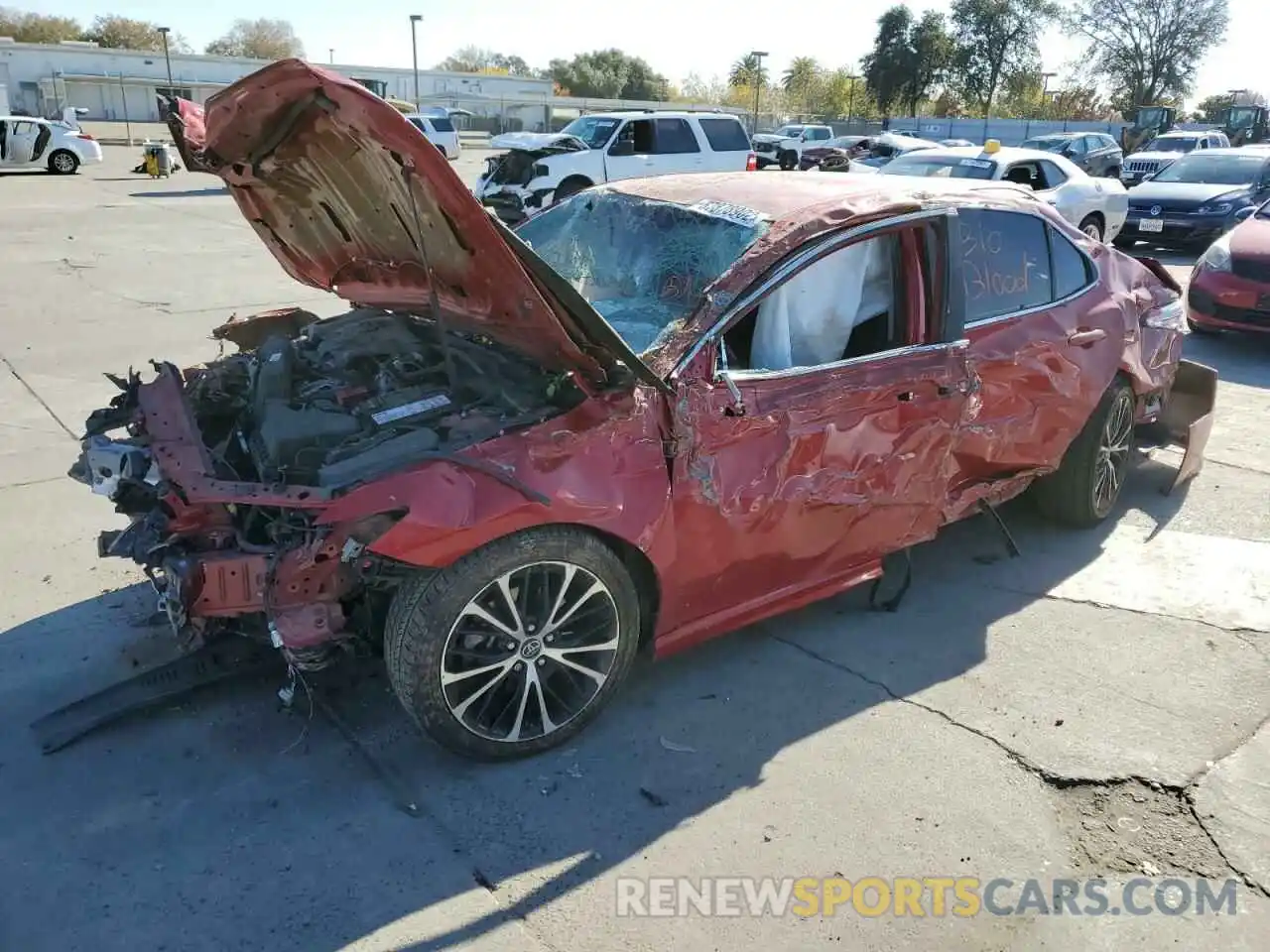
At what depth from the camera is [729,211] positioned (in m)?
3.76

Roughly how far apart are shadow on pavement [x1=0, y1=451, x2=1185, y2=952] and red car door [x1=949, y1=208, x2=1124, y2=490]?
2.95 ft

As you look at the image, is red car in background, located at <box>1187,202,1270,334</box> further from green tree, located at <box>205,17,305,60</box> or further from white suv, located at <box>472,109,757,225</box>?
green tree, located at <box>205,17,305,60</box>

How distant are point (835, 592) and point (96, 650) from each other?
2.92 metres

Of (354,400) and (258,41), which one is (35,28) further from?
(354,400)

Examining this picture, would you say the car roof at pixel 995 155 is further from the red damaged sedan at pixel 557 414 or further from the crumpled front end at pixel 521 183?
the red damaged sedan at pixel 557 414

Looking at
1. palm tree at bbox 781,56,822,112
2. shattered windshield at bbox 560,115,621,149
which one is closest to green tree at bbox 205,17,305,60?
palm tree at bbox 781,56,822,112

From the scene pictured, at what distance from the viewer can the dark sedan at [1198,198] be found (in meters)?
14.6

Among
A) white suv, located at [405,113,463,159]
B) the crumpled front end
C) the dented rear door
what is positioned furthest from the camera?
white suv, located at [405,113,463,159]

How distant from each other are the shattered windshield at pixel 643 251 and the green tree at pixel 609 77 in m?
91.3

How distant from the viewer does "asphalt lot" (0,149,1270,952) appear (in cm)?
263

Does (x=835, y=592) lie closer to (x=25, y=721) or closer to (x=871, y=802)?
(x=871, y=802)

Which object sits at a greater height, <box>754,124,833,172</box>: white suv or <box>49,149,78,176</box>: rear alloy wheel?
<box>754,124,833,172</box>: white suv

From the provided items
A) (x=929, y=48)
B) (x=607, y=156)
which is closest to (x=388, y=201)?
(x=607, y=156)

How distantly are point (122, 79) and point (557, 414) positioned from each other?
216 ft
